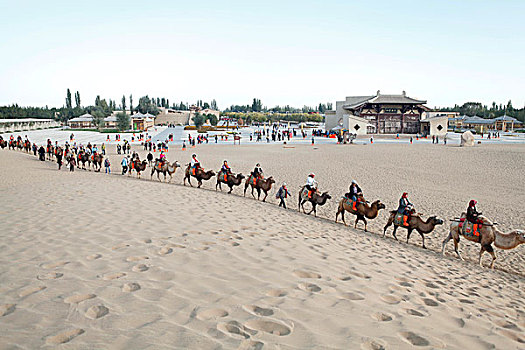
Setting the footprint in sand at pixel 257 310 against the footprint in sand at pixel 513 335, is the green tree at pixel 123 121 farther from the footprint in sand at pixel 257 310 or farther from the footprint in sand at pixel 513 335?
the footprint in sand at pixel 513 335

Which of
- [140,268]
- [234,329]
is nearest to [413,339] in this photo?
[234,329]

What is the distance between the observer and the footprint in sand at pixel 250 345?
3580 millimetres

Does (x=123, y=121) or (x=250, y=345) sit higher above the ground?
(x=123, y=121)

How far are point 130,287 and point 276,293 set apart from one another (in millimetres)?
2052

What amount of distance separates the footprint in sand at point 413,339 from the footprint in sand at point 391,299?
95 centimetres

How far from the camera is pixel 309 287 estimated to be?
529cm

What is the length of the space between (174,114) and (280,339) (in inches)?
5285

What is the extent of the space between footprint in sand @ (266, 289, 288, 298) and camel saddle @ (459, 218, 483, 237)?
22.3ft

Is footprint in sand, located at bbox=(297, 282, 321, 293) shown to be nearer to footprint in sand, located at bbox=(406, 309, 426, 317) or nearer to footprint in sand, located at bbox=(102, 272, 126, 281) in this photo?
footprint in sand, located at bbox=(406, 309, 426, 317)

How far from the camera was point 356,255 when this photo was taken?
25.6ft

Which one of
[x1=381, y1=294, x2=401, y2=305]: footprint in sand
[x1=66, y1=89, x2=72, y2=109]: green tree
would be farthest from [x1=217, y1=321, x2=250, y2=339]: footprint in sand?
[x1=66, y1=89, x2=72, y2=109]: green tree

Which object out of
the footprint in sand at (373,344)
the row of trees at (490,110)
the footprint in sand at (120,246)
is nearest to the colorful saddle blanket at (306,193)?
the footprint in sand at (120,246)

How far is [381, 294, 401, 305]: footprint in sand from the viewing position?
5098 millimetres

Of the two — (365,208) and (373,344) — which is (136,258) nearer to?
(373,344)
